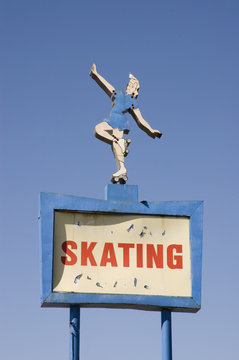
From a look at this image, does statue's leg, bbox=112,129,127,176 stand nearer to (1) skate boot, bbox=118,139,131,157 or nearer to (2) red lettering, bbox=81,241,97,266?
(1) skate boot, bbox=118,139,131,157

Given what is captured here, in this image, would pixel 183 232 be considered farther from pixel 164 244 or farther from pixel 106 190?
pixel 106 190

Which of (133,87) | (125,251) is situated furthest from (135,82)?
(125,251)

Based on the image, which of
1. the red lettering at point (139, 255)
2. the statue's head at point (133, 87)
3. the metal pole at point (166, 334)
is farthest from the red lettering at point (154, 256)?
the statue's head at point (133, 87)

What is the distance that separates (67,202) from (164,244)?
8.51 ft

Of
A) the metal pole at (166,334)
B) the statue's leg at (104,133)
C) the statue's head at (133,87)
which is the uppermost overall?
the statue's head at (133,87)

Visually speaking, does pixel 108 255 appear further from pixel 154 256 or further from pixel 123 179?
pixel 123 179

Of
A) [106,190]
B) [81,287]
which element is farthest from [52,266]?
[106,190]

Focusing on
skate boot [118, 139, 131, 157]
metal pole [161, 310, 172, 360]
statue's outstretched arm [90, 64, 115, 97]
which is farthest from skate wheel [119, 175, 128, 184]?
metal pole [161, 310, 172, 360]

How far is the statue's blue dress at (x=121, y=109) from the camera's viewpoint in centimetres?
2253

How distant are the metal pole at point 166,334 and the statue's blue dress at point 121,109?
4.79 metres

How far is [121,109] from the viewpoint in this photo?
74.7 ft

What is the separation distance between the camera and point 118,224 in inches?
842

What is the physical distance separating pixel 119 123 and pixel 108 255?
357cm

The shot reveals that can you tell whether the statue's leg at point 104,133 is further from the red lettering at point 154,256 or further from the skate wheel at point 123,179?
the red lettering at point 154,256
